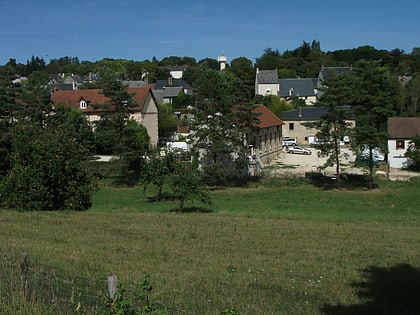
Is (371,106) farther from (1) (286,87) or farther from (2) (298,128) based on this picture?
(1) (286,87)

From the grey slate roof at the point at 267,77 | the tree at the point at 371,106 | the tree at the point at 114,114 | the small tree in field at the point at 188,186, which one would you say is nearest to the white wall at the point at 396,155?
the tree at the point at 371,106

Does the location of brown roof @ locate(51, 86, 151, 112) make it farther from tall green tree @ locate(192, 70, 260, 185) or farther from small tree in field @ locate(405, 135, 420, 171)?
small tree in field @ locate(405, 135, 420, 171)

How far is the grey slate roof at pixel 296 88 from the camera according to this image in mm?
105062

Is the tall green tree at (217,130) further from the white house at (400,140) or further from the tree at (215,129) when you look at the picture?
the white house at (400,140)

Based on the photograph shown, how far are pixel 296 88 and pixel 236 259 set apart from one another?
314ft

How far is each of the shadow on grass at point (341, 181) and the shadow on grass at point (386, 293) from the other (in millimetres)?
28218

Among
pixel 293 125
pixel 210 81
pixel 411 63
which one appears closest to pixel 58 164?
pixel 210 81

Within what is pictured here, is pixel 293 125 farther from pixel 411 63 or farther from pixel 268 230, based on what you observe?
pixel 411 63

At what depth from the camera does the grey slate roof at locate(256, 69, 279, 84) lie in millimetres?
108725

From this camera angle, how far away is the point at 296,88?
106 m

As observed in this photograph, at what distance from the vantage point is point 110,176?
1880 inches

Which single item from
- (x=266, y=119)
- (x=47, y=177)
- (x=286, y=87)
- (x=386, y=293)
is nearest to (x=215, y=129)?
(x=266, y=119)

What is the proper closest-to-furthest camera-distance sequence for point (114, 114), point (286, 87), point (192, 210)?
1. point (192, 210)
2. point (114, 114)
3. point (286, 87)

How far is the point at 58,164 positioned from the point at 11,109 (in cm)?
2218
